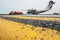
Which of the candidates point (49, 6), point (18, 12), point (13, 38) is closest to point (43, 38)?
point (13, 38)

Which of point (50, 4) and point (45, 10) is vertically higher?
point (50, 4)

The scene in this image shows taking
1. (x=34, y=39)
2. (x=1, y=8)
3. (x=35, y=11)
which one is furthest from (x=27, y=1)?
(x=34, y=39)

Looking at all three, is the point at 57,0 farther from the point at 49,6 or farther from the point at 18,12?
the point at 18,12

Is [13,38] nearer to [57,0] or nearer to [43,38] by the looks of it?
[43,38]

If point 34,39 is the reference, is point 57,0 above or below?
above

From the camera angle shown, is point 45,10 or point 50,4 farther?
point 45,10

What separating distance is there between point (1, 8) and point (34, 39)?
16.1 feet

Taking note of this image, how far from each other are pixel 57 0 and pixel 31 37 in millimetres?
3487

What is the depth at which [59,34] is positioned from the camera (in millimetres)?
1523

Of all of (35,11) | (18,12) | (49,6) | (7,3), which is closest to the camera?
(49,6)

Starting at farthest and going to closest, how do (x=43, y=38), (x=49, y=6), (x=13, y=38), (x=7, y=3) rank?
1. (x=7, y=3)
2. (x=49, y=6)
3. (x=13, y=38)
4. (x=43, y=38)

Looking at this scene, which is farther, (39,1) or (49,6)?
(39,1)

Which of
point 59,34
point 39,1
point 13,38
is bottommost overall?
point 13,38

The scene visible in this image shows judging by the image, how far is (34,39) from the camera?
1.56 m
